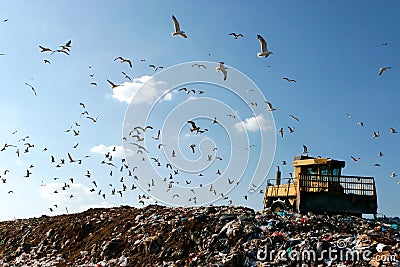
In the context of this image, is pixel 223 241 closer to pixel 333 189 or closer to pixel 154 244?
pixel 154 244

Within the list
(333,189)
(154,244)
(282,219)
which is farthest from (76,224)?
(333,189)

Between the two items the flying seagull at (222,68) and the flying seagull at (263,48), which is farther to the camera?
the flying seagull at (222,68)

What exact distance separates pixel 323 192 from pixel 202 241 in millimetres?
4452

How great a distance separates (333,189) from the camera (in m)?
12.6

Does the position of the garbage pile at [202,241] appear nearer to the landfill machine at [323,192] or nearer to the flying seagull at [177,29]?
the landfill machine at [323,192]

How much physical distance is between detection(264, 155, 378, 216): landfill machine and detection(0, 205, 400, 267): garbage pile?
32.6 inches

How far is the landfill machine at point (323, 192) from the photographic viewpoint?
474 inches

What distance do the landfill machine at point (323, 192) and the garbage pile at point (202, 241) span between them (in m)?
0.83

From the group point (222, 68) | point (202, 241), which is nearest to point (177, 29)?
point (222, 68)

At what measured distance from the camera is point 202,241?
30.5 ft

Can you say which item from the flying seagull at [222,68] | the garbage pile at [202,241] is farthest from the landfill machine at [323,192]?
the flying seagull at [222,68]

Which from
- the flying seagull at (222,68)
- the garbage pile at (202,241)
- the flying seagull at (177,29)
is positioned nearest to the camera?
the garbage pile at (202,241)

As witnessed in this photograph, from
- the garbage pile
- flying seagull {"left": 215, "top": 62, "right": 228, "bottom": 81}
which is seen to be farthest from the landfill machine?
flying seagull {"left": 215, "top": 62, "right": 228, "bottom": 81}

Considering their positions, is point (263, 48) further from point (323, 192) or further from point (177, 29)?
point (323, 192)
